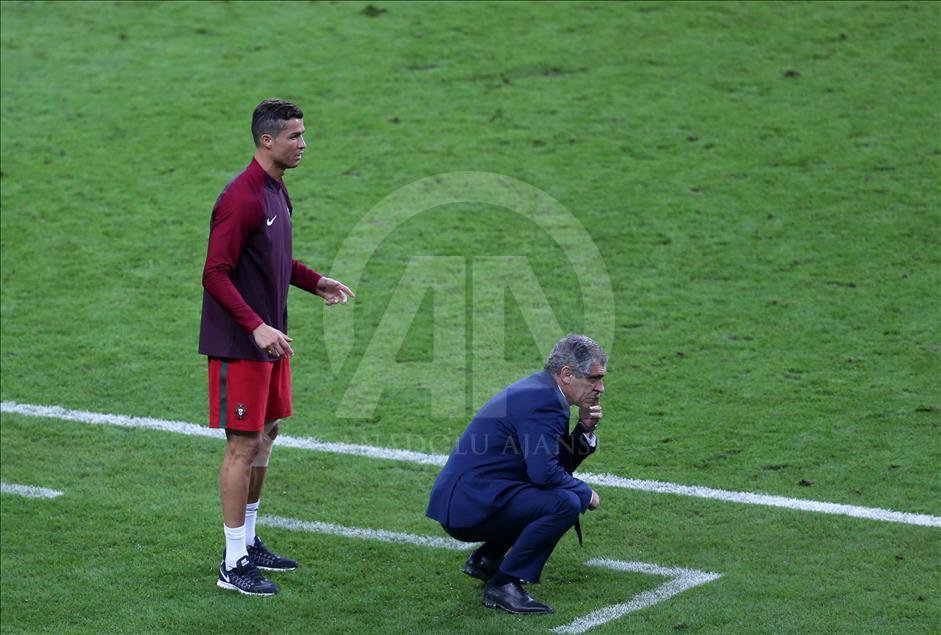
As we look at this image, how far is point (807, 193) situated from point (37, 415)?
259 inches

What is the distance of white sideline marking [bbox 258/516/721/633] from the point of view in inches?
226

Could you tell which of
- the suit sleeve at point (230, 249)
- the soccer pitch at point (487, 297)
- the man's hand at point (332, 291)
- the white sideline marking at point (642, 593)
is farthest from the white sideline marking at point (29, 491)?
the white sideline marking at point (642, 593)

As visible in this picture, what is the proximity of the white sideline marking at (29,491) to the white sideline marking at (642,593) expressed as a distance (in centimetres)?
308

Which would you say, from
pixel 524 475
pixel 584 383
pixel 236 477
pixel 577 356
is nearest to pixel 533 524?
pixel 524 475

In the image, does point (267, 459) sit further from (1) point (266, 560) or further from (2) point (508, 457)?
(2) point (508, 457)

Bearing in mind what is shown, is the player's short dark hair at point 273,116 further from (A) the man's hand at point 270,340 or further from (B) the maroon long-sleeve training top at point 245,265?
(A) the man's hand at point 270,340

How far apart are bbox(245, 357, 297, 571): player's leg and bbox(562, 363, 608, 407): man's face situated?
4.42 ft

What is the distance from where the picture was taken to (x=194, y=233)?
1141 centimetres

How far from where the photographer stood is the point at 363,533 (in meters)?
6.88

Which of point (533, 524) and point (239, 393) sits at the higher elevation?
point (239, 393)

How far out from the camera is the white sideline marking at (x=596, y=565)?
5742 mm

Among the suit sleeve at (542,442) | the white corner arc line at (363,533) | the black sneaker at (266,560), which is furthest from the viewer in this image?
the white corner arc line at (363,533)

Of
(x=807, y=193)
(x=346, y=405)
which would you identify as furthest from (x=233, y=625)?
(x=807, y=193)

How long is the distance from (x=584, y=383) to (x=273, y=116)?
1.83 meters
